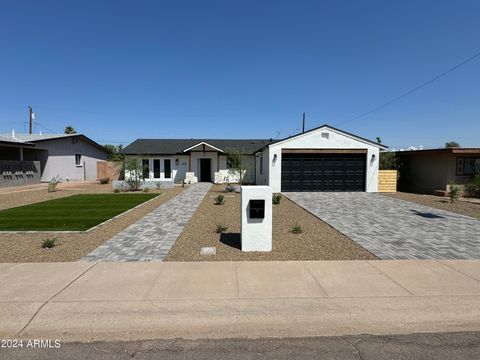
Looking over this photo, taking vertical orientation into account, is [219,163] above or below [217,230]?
above

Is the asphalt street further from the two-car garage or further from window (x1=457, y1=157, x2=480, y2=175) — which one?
window (x1=457, y1=157, x2=480, y2=175)

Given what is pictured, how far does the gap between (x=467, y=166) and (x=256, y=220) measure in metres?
18.8

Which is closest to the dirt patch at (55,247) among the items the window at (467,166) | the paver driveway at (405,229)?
the paver driveway at (405,229)

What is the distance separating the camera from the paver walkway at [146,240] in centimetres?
626

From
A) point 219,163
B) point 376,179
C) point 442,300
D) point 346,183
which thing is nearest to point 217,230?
point 442,300

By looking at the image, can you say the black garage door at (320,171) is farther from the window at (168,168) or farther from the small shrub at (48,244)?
the small shrub at (48,244)

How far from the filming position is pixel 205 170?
28688 mm

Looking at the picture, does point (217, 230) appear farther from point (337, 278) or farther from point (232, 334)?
point (232, 334)

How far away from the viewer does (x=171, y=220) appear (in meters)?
10.1

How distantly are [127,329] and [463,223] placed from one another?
36.5 ft

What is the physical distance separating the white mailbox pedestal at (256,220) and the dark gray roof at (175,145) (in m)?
21.1

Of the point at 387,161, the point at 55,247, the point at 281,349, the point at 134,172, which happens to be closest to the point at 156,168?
the point at 134,172

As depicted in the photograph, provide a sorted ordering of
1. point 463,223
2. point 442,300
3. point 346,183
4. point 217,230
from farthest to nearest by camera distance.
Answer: point 346,183 < point 463,223 < point 217,230 < point 442,300

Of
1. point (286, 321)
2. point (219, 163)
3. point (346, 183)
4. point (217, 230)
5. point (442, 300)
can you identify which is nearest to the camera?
point (286, 321)
